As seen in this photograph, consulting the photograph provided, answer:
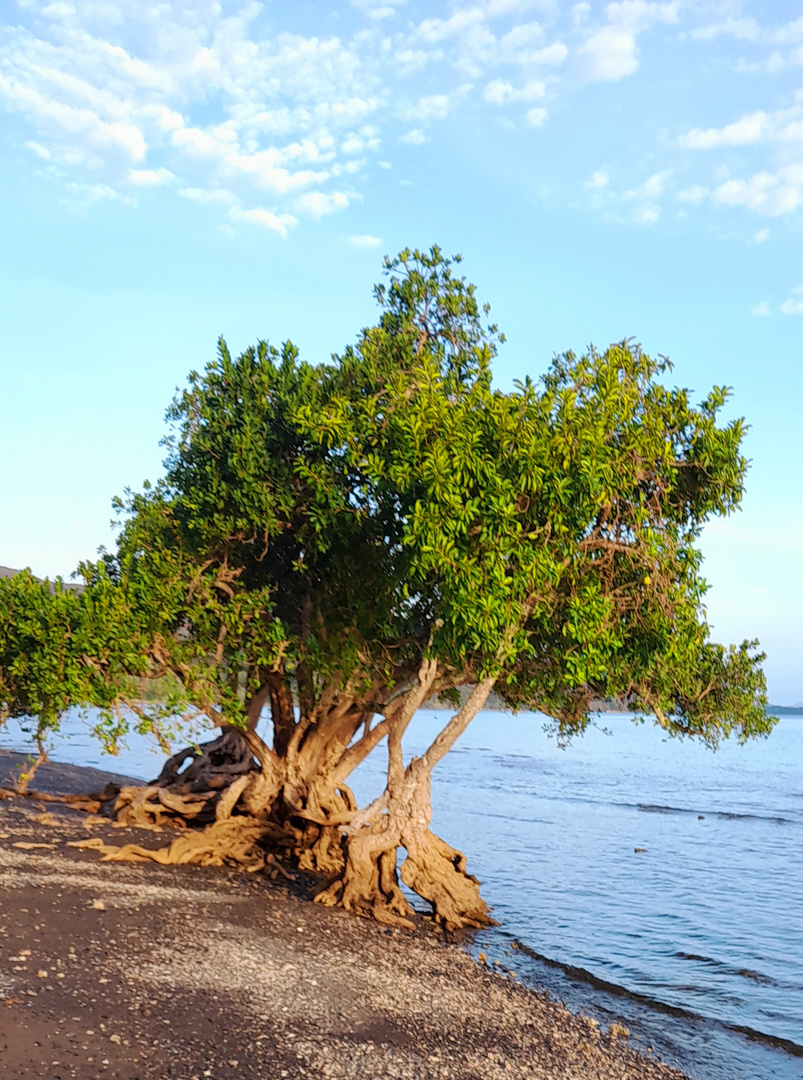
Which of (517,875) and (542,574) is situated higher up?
→ (542,574)

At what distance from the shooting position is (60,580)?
20.7 metres

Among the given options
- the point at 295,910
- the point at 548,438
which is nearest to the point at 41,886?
the point at 295,910

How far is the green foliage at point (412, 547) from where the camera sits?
1675 centimetres

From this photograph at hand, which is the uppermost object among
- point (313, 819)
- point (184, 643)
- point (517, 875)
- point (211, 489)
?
point (211, 489)

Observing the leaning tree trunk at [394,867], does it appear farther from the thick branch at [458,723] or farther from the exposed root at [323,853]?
the exposed root at [323,853]

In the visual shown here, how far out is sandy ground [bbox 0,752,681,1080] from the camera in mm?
10625

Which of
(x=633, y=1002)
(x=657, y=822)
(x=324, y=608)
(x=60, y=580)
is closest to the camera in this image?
(x=633, y=1002)

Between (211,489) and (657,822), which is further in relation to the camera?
(657,822)

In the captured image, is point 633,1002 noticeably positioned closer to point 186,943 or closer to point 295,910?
point 295,910

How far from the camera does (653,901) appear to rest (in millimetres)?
30172

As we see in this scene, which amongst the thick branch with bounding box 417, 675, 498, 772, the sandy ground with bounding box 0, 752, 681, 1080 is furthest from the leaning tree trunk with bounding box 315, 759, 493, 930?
the sandy ground with bounding box 0, 752, 681, 1080

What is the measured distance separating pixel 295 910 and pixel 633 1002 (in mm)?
7602

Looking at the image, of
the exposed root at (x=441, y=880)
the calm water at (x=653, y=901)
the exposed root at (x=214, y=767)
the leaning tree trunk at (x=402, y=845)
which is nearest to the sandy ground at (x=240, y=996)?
the leaning tree trunk at (x=402, y=845)

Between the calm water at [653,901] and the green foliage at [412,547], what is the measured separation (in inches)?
236
